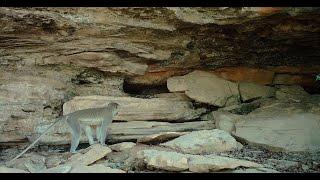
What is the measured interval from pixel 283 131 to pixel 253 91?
183 centimetres

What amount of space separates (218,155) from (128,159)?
154 cm

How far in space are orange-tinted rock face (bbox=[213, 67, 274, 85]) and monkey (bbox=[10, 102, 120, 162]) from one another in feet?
9.22

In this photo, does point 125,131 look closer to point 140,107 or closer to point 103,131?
point 103,131

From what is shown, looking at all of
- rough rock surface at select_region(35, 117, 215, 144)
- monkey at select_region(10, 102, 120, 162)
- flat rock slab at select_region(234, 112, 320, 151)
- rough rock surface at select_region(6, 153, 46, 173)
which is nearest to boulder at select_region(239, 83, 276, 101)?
flat rock slab at select_region(234, 112, 320, 151)

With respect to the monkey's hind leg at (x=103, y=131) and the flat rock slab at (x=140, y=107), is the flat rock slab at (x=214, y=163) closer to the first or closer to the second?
the monkey's hind leg at (x=103, y=131)

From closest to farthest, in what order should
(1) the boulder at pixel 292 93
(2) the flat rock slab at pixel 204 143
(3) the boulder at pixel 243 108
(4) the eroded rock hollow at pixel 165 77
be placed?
(2) the flat rock slab at pixel 204 143 < (4) the eroded rock hollow at pixel 165 77 < (3) the boulder at pixel 243 108 < (1) the boulder at pixel 292 93

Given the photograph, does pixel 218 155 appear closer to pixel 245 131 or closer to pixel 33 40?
pixel 245 131

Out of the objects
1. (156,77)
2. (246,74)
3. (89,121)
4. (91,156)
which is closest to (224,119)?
(246,74)

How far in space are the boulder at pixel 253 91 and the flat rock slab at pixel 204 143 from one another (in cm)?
205

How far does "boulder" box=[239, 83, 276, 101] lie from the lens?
10727mm

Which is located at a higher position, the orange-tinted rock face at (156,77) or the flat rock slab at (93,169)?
the orange-tinted rock face at (156,77)

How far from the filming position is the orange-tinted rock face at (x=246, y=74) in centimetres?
1094

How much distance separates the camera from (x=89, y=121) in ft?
29.8

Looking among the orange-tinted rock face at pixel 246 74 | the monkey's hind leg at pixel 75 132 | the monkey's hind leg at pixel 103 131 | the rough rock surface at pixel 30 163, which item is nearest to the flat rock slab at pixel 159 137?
the monkey's hind leg at pixel 103 131
